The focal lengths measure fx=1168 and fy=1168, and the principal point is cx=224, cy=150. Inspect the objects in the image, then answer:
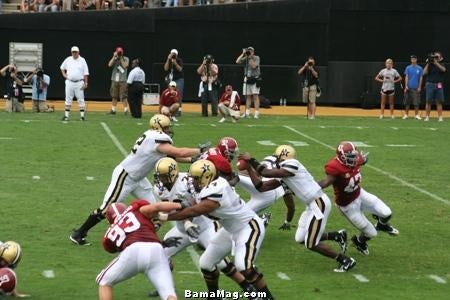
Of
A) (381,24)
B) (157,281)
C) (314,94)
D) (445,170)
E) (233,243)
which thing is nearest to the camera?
(157,281)

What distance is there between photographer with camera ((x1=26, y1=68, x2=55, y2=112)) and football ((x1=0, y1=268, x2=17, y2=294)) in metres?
18.4

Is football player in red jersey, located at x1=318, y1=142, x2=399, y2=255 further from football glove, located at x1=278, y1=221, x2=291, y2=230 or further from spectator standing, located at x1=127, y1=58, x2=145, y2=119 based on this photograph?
spectator standing, located at x1=127, y1=58, x2=145, y2=119

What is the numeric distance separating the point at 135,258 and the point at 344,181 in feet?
13.1

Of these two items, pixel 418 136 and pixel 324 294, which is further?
pixel 418 136

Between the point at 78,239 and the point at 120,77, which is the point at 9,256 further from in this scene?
the point at 120,77

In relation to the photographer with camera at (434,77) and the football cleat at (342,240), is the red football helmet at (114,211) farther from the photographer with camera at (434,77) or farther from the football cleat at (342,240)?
the photographer with camera at (434,77)

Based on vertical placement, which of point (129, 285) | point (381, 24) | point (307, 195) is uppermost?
point (381, 24)

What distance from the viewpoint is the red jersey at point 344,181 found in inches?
500

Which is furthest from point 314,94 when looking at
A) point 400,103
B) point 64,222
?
point 64,222

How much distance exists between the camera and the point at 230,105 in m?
27.5

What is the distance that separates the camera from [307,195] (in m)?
12.4

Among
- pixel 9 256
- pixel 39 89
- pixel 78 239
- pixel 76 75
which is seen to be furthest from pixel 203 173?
pixel 39 89

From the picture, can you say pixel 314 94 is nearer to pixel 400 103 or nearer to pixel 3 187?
pixel 400 103

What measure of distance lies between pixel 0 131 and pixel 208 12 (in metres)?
10.7
